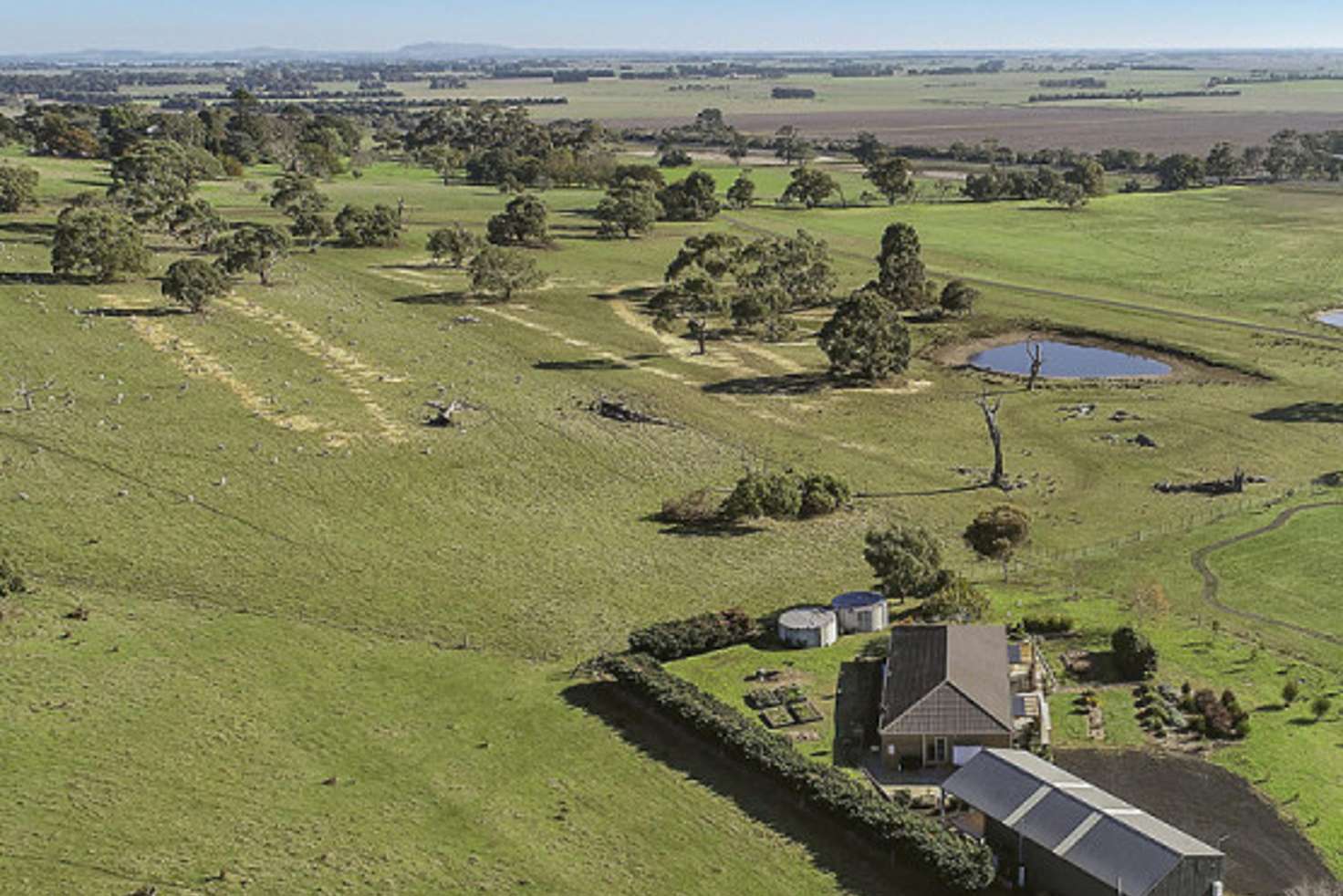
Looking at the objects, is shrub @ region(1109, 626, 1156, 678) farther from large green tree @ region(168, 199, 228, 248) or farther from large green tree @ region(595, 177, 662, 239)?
large green tree @ region(168, 199, 228, 248)

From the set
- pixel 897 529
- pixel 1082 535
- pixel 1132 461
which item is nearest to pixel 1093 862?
pixel 897 529

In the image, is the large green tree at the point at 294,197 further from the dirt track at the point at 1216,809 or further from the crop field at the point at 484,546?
the dirt track at the point at 1216,809

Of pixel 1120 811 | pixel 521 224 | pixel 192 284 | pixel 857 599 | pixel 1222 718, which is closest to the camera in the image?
pixel 1120 811

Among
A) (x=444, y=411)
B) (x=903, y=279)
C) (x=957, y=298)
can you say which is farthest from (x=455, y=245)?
(x=444, y=411)

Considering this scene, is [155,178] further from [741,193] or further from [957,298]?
[957,298]

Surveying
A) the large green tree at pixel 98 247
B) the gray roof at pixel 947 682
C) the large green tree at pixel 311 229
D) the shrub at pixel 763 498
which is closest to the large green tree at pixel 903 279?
the shrub at pixel 763 498
